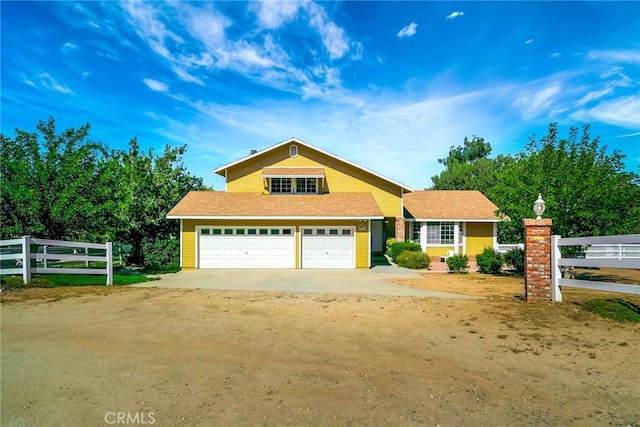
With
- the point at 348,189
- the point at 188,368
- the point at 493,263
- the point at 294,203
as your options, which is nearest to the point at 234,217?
the point at 294,203

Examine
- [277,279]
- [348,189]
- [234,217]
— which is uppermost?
[348,189]

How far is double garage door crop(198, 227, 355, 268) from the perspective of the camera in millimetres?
19750

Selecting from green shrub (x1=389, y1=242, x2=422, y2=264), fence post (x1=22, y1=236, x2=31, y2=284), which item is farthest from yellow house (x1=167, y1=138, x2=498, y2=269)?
fence post (x1=22, y1=236, x2=31, y2=284)

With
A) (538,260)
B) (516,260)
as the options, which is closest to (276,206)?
(516,260)

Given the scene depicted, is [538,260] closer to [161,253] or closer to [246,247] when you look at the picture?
[246,247]

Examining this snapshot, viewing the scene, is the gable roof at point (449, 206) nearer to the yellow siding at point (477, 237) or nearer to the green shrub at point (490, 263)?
the yellow siding at point (477, 237)

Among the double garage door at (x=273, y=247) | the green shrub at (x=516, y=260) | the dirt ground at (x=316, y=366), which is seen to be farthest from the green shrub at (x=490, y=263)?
the dirt ground at (x=316, y=366)

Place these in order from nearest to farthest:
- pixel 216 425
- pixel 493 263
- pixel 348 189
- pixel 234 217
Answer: pixel 216 425, pixel 493 263, pixel 234 217, pixel 348 189

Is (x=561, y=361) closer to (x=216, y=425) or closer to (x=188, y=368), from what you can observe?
(x=216, y=425)

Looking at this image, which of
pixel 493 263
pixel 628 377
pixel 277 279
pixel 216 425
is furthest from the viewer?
pixel 493 263

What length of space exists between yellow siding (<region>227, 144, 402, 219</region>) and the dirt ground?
16.0 metres

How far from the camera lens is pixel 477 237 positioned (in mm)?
25531

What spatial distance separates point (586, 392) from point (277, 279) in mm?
12130

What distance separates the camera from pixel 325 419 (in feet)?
11.9
